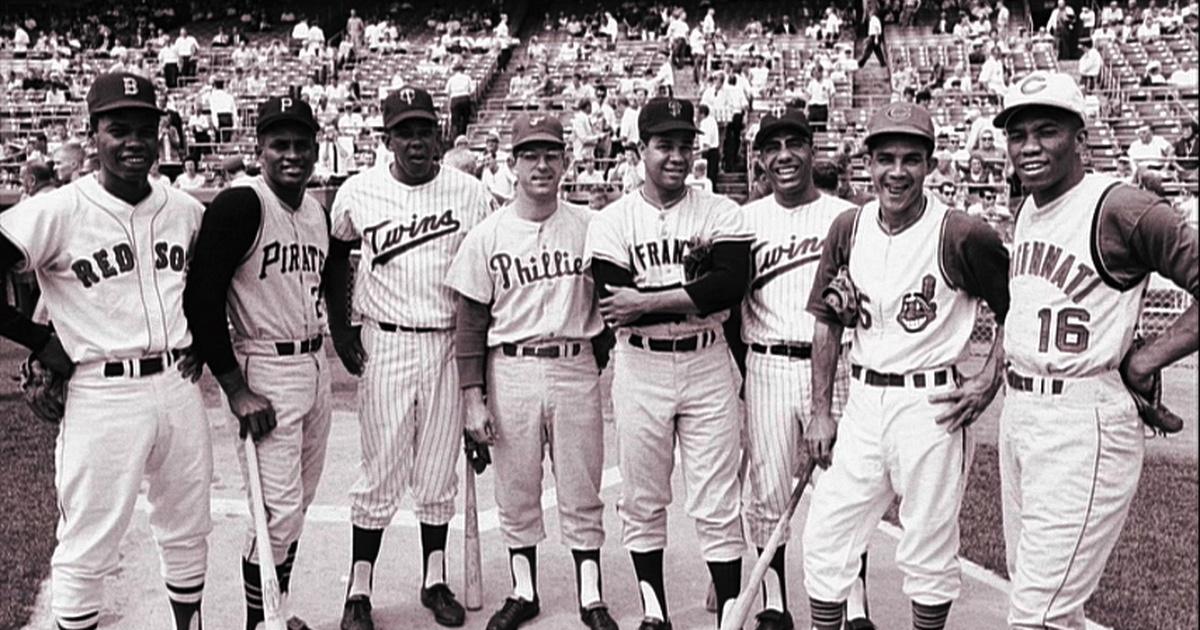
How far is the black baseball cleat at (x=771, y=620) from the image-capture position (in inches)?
185

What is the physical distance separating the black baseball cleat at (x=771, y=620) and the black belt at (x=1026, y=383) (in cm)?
160

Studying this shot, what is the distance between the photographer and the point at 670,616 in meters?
4.91

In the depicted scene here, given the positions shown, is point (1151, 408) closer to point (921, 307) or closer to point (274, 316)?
point (921, 307)

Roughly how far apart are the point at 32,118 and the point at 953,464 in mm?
23366

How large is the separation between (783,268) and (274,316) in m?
2.05

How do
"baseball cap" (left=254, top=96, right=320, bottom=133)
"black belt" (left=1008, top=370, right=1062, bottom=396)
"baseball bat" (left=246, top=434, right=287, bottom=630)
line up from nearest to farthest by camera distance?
1. "black belt" (left=1008, top=370, right=1062, bottom=396)
2. "baseball bat" (left=246, top=434, right=287, bottom=630)
3. "baseball cap" (left=254, top=96, right=320, bottom=133)

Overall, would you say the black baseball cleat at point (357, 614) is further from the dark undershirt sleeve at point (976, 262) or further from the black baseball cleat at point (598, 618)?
the dark undershirt sleeve at point (976, 262)

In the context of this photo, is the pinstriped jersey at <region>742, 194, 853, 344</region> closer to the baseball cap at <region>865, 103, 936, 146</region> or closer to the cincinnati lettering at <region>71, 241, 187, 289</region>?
the baseball cap at <region>865, 103, 936, 146</region>

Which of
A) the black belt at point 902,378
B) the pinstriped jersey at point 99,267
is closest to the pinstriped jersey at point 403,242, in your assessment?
the pinstriped jersey at point 99,267

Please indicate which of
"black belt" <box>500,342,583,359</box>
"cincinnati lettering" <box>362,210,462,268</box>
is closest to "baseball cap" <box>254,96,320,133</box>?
"cincinnati lettering" <box>362,210,462,268</box>

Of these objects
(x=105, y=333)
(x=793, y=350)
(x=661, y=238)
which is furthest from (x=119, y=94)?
(x=793, y=350)

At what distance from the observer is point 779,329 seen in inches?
179

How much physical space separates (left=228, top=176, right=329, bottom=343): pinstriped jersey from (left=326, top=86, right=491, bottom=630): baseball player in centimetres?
31

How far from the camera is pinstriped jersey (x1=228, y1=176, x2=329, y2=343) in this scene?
432 cm
